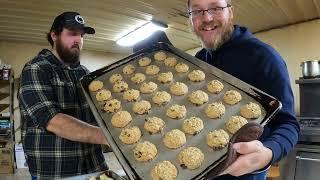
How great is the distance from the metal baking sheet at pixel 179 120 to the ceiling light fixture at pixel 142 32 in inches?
151

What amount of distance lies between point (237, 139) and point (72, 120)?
1004 mm

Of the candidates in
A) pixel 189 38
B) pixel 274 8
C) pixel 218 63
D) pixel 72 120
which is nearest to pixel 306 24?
pixel 274 8

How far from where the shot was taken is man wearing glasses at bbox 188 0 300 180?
3.17 feet

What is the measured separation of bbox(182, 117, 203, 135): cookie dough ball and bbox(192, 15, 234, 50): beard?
39 centimetres

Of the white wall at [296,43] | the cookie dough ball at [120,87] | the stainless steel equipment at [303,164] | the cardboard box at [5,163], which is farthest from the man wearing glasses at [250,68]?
the cardboard box at [5,163]

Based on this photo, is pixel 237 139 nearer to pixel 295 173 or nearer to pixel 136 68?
pixel 136 68

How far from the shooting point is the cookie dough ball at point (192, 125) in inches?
48.0

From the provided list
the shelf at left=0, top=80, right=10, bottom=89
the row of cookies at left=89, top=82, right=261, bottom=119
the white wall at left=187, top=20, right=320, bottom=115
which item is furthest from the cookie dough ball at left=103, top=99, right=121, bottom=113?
the shelf at left=0, top=80, right=10, bottom=89

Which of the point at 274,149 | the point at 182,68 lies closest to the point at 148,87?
the point at 182,68

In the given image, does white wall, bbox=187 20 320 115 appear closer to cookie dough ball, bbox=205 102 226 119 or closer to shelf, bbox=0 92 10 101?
cookie dough ball, bbox=205 102 226 119

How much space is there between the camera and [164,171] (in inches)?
41.2

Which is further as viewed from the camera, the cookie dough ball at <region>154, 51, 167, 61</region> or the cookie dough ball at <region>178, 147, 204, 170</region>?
the cookie dough ball at <region>154, 51, 167, 61</region>

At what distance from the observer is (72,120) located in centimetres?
164

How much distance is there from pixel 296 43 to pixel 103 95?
16.3 feet
